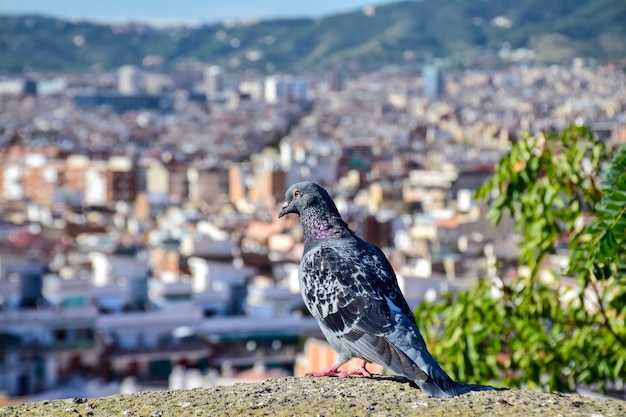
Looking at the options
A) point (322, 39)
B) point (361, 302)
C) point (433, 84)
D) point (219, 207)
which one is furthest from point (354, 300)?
point (322, 39)

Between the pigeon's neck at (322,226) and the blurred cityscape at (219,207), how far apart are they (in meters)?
1.38

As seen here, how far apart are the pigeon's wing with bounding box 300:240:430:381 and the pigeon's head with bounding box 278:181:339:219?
9cm

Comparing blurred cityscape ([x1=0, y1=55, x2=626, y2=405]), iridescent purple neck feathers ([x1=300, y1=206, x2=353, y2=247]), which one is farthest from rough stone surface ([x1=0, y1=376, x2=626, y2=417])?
blurred cityscape ([x1=0, y1=55, x2=626, y2=405])

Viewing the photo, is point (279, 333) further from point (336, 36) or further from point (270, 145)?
point (336, 36)

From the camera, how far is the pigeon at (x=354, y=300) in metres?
2.56

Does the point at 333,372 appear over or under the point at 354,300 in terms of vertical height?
under

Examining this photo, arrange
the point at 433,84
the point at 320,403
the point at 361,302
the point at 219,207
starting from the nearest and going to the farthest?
the point at 320,403, the point at 361,302, the point at 219,207, the point at 433,84

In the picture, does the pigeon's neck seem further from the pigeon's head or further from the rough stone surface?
the rough stone surface

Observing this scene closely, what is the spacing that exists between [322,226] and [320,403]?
1.41 feet

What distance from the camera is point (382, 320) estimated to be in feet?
8.61

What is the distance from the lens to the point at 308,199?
111 inches

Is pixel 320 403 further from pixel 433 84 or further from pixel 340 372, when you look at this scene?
pixel 433 84

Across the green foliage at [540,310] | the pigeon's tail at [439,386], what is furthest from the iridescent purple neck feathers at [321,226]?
the green foliage at [540,310]

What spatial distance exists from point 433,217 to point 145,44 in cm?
9763
